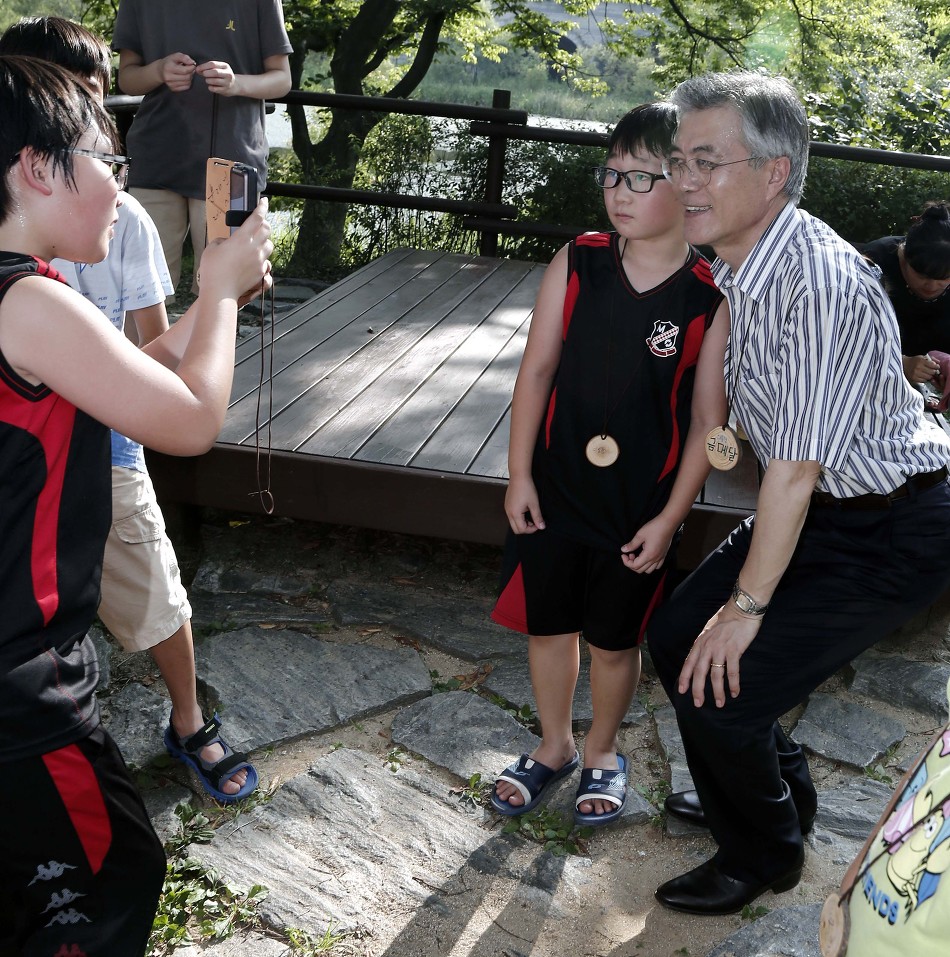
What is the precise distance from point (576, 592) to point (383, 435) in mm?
1190

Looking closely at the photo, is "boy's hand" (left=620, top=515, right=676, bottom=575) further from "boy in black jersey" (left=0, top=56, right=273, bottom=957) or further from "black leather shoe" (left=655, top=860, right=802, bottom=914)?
"boy in black jersey" (left=0, top=56, right=273, bottom=957)

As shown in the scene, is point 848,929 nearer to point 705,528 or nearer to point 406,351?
point 705,528

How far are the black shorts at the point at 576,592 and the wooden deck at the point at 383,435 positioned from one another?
30.0 inches

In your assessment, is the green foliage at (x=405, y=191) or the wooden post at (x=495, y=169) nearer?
the wooden post at (x=495, y=169)

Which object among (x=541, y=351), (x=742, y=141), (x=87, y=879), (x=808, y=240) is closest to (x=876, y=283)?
(x=808, y=240)

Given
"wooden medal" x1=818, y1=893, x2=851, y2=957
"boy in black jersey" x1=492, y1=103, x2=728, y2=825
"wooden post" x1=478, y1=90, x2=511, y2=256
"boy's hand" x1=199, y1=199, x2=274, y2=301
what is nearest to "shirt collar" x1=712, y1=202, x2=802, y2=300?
"boy in black jersey" x1=492, y1=103, x2=728, y2=825

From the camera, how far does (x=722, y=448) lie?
2010 mm

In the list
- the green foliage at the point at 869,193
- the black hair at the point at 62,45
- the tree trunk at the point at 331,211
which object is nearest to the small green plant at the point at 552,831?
the black hair at the point at 62,45

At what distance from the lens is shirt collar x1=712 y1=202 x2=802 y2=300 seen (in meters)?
1.83

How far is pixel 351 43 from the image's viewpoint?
29.4ft

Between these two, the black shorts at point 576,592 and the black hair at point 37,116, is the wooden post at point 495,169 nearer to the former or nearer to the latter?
the black shorts at point 576,592

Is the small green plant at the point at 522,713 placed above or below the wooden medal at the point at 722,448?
below

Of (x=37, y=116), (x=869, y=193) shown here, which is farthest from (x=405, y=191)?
(x=37, y=116)

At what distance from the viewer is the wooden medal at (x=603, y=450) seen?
2.15 m
